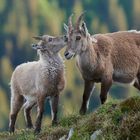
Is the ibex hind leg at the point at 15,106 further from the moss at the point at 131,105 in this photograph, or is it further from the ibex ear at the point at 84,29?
the moss at the point at 131,105

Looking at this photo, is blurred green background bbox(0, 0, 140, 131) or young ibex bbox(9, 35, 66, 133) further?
blurred green background bbox(0, 0, 140, 131)

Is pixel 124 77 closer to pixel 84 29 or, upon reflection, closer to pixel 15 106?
pixel 84 29

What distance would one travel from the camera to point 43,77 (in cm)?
1468

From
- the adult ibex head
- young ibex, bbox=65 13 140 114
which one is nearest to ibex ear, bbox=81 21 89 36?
young ibex, bbox=65 13 140 114

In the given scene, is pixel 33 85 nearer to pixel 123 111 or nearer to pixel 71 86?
pixel 123 111

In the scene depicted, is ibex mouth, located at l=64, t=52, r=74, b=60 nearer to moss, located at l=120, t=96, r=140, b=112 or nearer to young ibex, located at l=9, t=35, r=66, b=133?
young ibex, located at l=9, t=35, r=66, b=133

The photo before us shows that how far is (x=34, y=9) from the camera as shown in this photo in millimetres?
142875

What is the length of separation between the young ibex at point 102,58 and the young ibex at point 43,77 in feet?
1.14

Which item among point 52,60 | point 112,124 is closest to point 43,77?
point 52,60

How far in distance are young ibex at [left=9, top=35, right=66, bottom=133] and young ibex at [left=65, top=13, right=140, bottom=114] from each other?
35 centimetres

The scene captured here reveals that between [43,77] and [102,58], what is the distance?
1.72m

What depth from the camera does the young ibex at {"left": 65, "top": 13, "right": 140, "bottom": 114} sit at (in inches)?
603

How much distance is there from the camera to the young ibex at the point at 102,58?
1530cm

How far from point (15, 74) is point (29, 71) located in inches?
35.7
